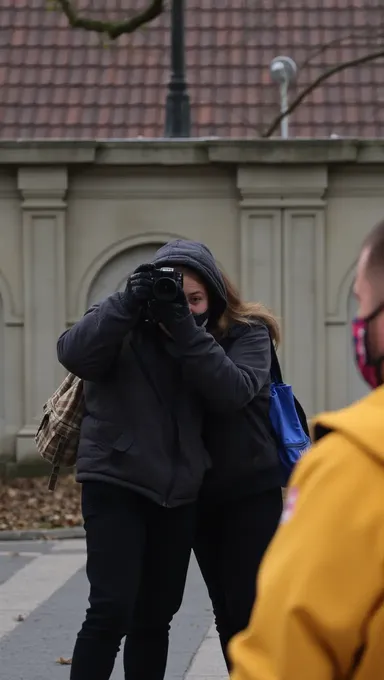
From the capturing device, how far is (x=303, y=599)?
5.80ft

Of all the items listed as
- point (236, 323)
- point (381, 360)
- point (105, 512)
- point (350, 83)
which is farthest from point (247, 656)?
point (350, 83)

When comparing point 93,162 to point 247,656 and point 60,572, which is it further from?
point 247,656

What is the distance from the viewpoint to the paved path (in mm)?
5832

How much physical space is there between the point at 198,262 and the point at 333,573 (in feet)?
8.52

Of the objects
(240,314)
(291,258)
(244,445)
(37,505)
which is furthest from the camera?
(291,258)

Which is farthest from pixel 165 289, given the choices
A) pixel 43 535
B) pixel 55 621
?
pixel 43 535

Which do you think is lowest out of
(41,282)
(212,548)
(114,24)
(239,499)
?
(212,548)

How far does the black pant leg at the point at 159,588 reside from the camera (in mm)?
4207

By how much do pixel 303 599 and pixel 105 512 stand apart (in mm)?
2408

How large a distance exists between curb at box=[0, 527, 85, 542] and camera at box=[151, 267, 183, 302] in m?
6.29

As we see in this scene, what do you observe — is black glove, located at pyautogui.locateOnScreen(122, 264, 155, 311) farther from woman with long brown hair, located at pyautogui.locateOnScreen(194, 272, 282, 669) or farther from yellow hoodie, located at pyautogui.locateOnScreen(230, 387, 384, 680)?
yellow hoodie, located at pyautogui.locateOnScreen(230, 387, 384, 680)

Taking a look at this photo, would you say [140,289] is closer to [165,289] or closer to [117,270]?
[165,289]

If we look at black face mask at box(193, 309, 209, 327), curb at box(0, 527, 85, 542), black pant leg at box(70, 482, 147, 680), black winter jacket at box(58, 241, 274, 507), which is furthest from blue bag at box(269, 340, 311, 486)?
curb at box(0, 527, 85, 542)

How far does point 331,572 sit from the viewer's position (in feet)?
5.75
